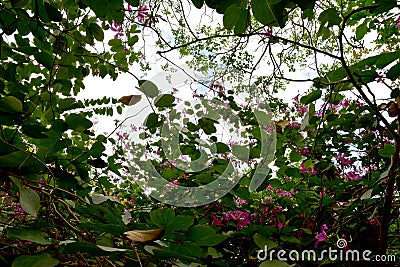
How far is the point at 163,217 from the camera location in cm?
44

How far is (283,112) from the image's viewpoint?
2.34 metres

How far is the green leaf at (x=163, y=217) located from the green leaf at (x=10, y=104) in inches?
15.7

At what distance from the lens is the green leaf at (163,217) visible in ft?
1.44

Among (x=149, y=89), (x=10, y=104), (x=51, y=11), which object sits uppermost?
(x=51, y=11)

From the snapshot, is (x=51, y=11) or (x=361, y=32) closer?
(x=51, y=11)

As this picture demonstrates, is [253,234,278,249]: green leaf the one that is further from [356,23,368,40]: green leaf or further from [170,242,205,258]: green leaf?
[356,23,368,40]: green leaf

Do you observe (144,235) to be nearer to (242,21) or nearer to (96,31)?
(242,21)

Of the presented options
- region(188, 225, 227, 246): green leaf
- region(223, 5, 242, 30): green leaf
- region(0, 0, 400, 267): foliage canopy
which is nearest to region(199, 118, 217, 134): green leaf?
region(0, 0, 400, 267): foliage canopy

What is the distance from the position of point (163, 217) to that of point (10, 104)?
1.37 feet

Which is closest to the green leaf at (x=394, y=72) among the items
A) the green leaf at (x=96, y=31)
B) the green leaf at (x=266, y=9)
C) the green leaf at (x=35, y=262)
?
the green leaf at (x=266, y=9)

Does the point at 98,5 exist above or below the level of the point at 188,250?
above

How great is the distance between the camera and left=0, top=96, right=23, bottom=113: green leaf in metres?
0.66

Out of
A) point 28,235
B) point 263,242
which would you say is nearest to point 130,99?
point 28,235

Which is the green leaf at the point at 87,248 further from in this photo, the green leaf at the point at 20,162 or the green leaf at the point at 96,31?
the green leaf at the point at 96,31
